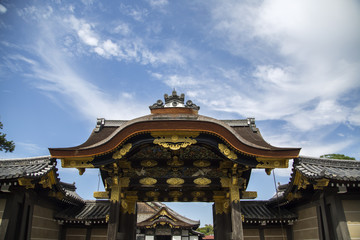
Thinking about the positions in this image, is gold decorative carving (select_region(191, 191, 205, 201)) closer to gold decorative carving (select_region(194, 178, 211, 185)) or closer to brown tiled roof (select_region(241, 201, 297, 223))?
gold decorative carving (select_region(194, 178, 211, 185))

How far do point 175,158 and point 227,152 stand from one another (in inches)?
82.9

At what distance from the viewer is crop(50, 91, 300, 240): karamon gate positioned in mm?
8703

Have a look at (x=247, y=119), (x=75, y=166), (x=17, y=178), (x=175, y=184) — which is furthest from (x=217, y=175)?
(x=17, y=178)

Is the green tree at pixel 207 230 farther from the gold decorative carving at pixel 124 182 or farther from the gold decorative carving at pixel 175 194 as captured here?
the gold decorative carving at pixel 124 182

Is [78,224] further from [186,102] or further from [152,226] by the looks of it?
[152,226]

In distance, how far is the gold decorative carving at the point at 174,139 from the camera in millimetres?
8742

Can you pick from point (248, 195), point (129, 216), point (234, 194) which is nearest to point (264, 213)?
point (248, 195)

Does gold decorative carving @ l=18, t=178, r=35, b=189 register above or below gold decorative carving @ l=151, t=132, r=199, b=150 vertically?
below

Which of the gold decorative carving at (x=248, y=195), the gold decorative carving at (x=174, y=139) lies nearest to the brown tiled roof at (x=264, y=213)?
the gold decorative carving at (x=248, y=195)

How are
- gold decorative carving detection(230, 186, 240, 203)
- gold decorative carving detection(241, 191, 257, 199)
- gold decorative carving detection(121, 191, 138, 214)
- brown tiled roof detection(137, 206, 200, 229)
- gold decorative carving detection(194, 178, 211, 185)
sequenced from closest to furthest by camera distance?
gold decorative carving detection(230, 186, 240, 203) < gold decorative carving detection(194, 178, 211, 185) < gold decorative carving detection(241, 191, 257, 199) < gold decorative carving detection(121, 191, 138, 214) < brown tiled roof detection(137, 206, 200, 229)

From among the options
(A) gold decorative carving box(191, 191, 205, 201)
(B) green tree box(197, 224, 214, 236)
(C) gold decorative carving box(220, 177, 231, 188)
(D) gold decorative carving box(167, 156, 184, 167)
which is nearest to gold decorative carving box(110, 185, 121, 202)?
(D) gold decorative carving box(167, 156, 184, 167)

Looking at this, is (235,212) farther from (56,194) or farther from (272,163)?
(56,194)

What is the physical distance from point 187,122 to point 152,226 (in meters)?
18.4

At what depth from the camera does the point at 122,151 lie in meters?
8.90
